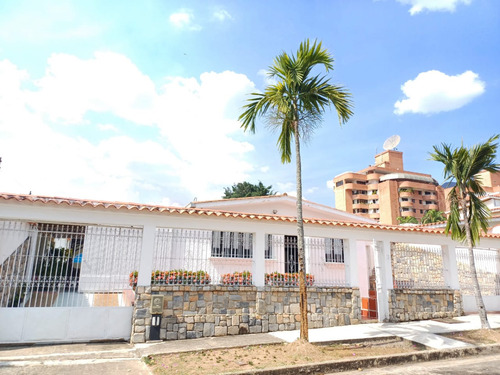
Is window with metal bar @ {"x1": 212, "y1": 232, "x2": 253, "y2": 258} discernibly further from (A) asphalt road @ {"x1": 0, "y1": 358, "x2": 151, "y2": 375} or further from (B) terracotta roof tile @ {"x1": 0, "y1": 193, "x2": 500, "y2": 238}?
(A) asphalt road @ {"x1": 0, "y1": 358, "x2": 151, "y2": 375}

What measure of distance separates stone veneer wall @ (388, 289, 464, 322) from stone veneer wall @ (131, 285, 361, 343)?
56.7 inches

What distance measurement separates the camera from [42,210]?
7.59m

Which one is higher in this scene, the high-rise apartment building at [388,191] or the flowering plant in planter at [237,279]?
the high-rise apartment building at [388,191]

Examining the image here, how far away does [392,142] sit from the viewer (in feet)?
192

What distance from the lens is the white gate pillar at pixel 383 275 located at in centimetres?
1029

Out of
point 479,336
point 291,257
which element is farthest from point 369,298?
point 291,257

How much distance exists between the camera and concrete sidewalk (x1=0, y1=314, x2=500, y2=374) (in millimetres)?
6066

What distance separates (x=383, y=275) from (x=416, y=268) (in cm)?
181

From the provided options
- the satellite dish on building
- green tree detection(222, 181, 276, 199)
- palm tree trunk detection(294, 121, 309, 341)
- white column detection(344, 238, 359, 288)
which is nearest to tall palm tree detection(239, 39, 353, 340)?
palm tree trunk detection(294, 121, 309, 341)

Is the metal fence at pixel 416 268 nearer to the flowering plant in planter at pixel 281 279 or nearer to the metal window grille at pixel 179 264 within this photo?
the flowering plant in planter at pixel 281 279

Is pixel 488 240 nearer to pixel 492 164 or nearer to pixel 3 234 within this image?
pixel 492 164

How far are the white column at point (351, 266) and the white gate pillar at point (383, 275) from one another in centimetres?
75

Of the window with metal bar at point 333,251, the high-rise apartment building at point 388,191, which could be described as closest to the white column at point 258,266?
the window with metal bar at point 333,251

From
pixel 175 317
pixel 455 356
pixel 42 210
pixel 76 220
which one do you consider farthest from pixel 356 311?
pixel 42 210
